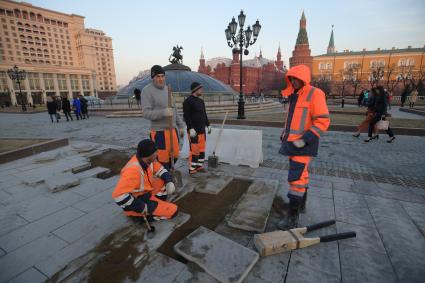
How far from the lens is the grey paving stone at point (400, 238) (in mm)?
2166

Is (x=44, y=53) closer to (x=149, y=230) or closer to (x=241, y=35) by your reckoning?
(x=241, y=35)

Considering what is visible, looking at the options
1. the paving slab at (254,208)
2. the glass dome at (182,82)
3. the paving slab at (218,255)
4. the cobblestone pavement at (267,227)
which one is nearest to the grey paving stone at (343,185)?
the cobblestone pavement at (267,227)

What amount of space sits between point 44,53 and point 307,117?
10859cm

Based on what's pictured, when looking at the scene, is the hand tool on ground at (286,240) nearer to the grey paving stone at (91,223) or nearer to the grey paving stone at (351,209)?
the grey paving stone at (351,209)

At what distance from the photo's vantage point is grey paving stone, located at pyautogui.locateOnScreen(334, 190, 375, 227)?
3.03m

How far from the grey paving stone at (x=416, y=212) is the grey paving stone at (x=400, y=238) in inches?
2.4

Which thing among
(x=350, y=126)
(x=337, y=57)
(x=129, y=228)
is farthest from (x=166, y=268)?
(x=337, y=57)

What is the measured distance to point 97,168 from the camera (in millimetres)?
5211

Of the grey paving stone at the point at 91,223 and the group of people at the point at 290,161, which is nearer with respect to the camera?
the group of people at the point at 290,161

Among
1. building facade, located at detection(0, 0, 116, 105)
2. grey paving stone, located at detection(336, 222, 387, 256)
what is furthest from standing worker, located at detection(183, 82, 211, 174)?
building facade, located at detection(0, 0, 116, 105)

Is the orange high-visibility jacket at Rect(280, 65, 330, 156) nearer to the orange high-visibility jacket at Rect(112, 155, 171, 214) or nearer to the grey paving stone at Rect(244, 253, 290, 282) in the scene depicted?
the grey paving stone at Rect(244, 253, 290, 282)

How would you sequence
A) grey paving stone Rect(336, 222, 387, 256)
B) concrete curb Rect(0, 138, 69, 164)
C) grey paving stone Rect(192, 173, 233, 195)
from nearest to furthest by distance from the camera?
1. grey paving stone Rect(336, 222, 387, 256)
2. grey paving stone Rect(192, 173, 233, 195)
3. concrete curb Rect(0, 138, 69, 164)

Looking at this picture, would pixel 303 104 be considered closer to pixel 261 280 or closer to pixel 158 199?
pixel 261 280

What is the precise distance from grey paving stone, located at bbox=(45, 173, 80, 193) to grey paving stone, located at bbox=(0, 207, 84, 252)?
89 cm
